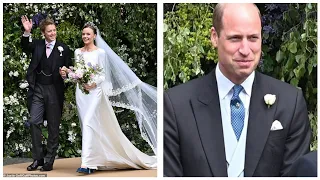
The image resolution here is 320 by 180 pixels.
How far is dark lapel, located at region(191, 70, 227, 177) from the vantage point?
4.21m

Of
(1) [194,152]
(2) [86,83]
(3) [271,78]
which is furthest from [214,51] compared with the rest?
(2) [86,83]

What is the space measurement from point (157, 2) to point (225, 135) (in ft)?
3.51

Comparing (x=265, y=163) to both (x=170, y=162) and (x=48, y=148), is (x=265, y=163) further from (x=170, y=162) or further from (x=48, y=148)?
(x=48, y=148)

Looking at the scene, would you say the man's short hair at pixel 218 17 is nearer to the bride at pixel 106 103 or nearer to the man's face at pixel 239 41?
the man's face at pixel 239 41

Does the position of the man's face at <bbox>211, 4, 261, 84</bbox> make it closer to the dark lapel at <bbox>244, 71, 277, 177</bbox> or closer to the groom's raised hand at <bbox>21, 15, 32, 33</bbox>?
the dark lapel at <bbox>244, 71, 277, 177</bbox>

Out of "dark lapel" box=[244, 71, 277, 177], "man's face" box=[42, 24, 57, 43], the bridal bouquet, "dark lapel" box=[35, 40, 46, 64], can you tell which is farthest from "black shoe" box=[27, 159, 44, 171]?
"dark lapel" box=[244, 71, 277, 177]

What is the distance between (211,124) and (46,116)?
4.24 ft

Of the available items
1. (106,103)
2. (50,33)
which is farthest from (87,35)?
(106,103)

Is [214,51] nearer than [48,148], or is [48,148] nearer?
[214,51]

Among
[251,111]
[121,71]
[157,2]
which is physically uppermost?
[157,2]

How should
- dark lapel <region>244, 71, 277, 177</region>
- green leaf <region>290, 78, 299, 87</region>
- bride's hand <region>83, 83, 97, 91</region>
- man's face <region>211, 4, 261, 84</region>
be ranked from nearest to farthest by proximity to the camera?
1. man's face <region>211, 4, 261, 84</region>
2. dark lapel <region>244, 71, 277, 177</region>
3. green leaf <region>290, 78, 299, 87</region>
4. bride's hand <region>83, 83, 97, 91</region>

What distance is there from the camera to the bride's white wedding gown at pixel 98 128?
464 centimetres

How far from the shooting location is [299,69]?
14.4 feet

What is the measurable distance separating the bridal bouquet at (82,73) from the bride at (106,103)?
0.09 feet
